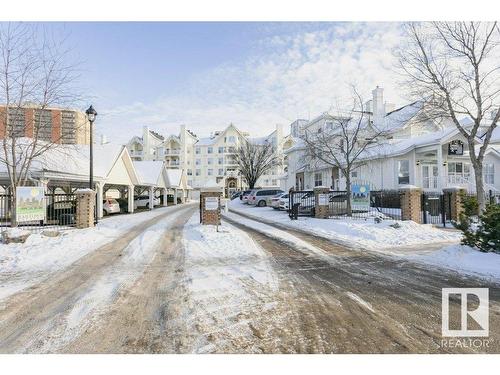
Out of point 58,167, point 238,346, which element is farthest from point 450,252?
point 58,167

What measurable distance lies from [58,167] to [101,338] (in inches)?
660

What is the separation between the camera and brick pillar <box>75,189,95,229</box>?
13383 mm

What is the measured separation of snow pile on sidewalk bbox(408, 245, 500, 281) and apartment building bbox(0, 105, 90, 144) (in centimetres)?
1450

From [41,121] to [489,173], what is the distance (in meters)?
31.6

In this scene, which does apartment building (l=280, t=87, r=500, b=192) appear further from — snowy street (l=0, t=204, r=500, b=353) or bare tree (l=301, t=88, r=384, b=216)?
snowy street (l=0, t=204, r=500, b=353)

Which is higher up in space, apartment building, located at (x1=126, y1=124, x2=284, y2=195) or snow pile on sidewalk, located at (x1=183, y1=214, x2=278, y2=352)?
apartment building, located at (x1=126, y1=124, x2=284, y2=195)

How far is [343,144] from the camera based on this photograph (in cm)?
2261

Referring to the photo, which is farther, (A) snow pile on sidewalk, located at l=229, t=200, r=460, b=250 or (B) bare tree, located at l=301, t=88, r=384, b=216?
(B) bare tree, located at l=301, t=88, r=384, b=216

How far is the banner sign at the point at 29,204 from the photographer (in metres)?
12.0

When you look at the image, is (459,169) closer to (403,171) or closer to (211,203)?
(403,171)

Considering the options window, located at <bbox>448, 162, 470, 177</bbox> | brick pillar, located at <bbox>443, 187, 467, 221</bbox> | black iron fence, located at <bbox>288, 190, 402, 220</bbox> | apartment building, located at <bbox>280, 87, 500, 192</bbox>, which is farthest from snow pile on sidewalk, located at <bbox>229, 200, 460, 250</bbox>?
window, located at <bbox>448, 162, 470, 177</bbox>

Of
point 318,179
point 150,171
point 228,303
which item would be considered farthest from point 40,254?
point 318,179
